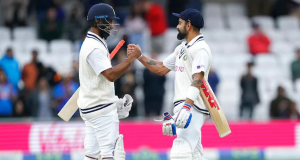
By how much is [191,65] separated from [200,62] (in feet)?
0.67

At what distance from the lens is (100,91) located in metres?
7.39

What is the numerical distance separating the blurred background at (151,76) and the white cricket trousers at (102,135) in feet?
10.7

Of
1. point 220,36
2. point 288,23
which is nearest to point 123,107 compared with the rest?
point 220,36

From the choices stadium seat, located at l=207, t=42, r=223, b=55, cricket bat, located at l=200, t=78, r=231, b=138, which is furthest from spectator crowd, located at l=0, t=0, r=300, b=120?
cricket bat, located at l=200, t=78, r=231, b=138

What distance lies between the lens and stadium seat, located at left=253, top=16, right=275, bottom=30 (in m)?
17.2

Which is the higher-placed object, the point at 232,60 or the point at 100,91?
the point at 232,60

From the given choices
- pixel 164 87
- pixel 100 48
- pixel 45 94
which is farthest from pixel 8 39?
pixel 100 48

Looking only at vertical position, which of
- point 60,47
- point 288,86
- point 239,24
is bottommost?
point 288,86

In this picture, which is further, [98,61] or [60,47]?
[60,47]

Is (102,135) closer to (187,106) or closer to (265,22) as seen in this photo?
(187,106)

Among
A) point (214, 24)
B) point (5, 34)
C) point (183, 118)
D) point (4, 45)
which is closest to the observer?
point (183, 118)

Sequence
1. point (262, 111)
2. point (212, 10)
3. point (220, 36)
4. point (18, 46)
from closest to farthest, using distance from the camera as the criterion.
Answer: point (262, 111), point (18, 46), point (220, 36), point (212, 10)

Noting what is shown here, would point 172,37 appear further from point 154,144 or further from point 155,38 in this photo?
point 154,144

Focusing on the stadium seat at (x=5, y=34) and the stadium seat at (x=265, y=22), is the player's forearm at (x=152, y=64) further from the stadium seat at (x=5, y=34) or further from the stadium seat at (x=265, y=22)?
the stadium seat at (x=265, y=22)
